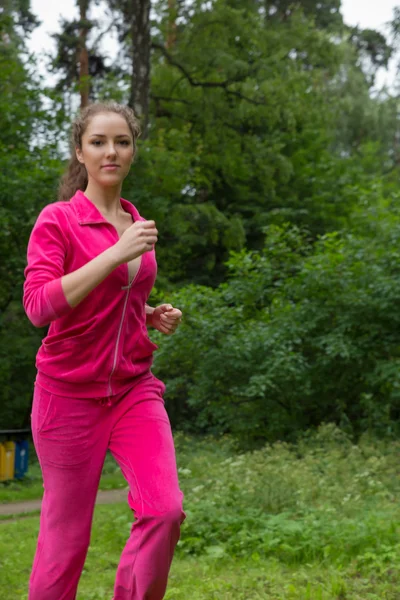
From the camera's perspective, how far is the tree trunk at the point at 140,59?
59.1 ft

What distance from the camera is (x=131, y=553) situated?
10.0ft

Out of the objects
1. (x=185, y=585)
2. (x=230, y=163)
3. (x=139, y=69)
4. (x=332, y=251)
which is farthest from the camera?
(x=230, y=163)

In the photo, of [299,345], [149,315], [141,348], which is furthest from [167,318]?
[299,345]

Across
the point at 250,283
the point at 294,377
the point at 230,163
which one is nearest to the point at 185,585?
the point at 294,377

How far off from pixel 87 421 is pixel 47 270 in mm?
593

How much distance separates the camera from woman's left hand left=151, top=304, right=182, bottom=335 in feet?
11.8

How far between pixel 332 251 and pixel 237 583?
9439 mm

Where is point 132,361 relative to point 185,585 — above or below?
above

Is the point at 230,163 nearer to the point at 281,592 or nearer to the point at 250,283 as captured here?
the point at 250,283

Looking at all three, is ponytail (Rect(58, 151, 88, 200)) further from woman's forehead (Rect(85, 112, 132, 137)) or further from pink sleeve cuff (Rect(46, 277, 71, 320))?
pink sleeve cuff (Rect(46, 277, 71, 320))

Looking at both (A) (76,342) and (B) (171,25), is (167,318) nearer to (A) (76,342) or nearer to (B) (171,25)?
(A) (76,342)

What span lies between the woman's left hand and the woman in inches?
11.7

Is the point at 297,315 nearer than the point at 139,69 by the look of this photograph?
Yes

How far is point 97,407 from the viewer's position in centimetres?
319
